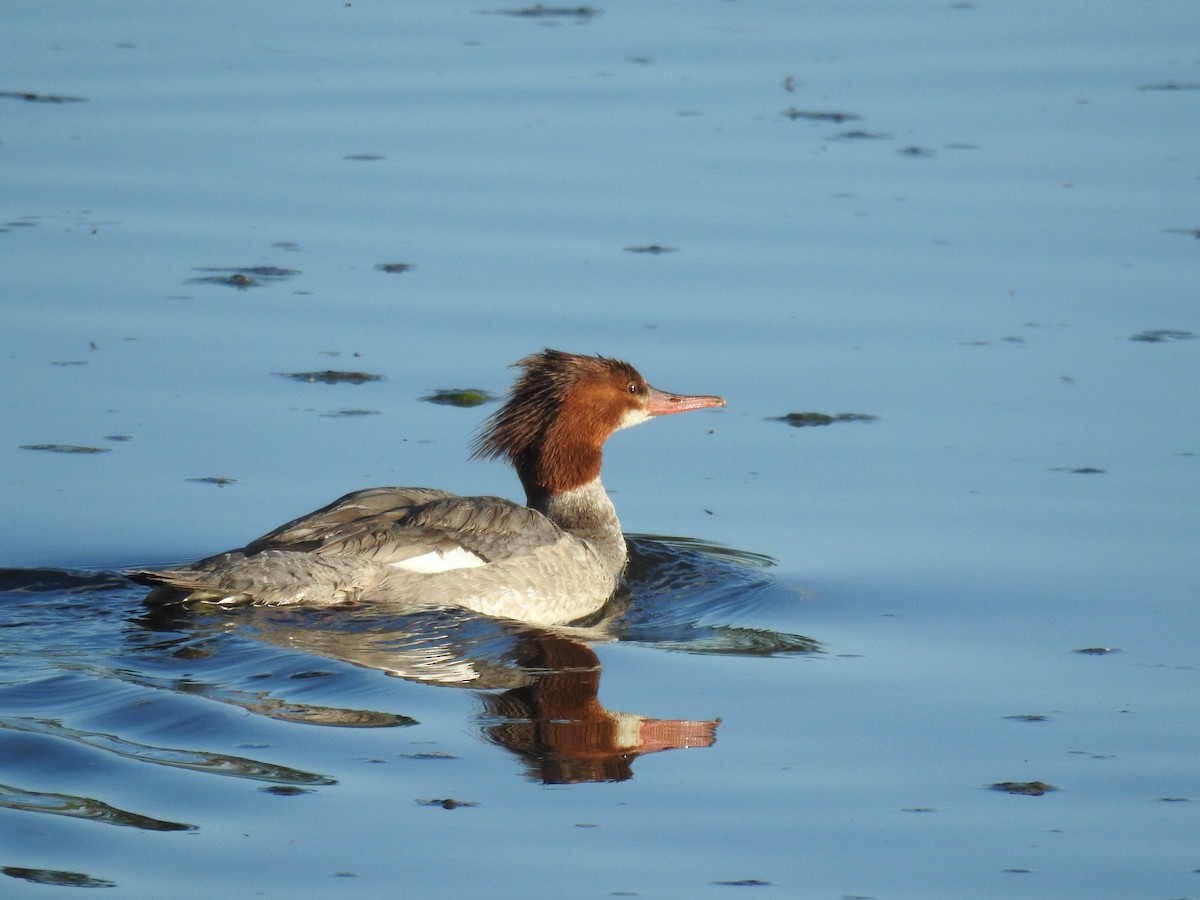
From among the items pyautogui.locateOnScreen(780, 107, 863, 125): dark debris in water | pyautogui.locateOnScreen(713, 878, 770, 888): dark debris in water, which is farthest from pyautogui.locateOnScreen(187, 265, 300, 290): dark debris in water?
pyautogui.locateOnScreen(713, 878, 770, 888): dark debris in water

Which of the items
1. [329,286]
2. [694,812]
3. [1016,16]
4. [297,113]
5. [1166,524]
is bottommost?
[694,812]

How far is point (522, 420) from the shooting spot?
10305 mm

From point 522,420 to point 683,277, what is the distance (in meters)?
3.18

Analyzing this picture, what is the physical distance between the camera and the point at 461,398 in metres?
11.4

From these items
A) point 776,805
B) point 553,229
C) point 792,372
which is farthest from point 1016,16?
point 776,805

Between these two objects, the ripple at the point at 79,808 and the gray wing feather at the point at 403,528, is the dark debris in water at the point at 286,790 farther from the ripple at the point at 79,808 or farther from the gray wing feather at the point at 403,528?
the gray wing feather at the point at 403,528

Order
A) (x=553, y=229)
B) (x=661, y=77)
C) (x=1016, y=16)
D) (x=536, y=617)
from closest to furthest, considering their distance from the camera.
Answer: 1. (x=536, y=617)
2. (x=553, y=229)
3. (x=661, y=77)
4. (x=1016, y=16)

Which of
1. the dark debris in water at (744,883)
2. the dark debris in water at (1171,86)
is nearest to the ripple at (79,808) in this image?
the dark debris in water at (744,883)

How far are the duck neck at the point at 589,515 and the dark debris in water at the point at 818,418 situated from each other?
4.51 ft

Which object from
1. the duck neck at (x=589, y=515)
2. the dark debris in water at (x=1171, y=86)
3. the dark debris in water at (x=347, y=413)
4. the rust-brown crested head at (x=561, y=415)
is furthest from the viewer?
the dark debris in water at (x=1171, y=86)

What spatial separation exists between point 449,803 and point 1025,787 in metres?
2.16

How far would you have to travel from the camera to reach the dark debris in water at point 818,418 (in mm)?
11219

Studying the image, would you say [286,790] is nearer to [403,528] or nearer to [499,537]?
[403,528]

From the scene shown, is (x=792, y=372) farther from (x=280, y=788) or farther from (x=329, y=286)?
(x=280, y=788)
